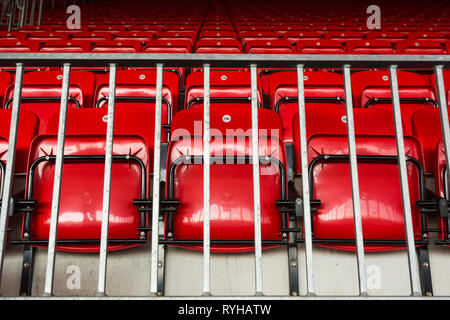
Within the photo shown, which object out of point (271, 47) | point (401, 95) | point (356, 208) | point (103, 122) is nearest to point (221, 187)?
point (356, 208)

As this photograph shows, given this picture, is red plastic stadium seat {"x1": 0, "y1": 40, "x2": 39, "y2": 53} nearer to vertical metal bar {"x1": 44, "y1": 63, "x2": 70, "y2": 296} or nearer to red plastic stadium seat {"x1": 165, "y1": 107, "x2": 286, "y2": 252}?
red plastic stadium seat {"x1": 165, "y1": 107, "x2": 286, "y2": 252}

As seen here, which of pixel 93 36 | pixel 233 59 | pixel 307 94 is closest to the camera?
pixel 233 59

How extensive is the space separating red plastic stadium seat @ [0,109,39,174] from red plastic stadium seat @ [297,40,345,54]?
1937 mm

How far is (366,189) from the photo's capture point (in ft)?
4.35

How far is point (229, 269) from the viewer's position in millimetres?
1346

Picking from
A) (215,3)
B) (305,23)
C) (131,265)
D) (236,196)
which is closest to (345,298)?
(236,196)

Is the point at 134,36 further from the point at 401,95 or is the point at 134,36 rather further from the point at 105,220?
the point at 105,220

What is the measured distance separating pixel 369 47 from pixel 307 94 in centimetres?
131

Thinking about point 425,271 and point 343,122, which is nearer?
point 425,271

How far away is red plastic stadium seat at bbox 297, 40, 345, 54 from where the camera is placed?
2.95 m

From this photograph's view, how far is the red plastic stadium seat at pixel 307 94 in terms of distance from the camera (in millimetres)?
1959

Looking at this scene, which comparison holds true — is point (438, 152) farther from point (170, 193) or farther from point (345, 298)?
point (170, 193)

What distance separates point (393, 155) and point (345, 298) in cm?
62
